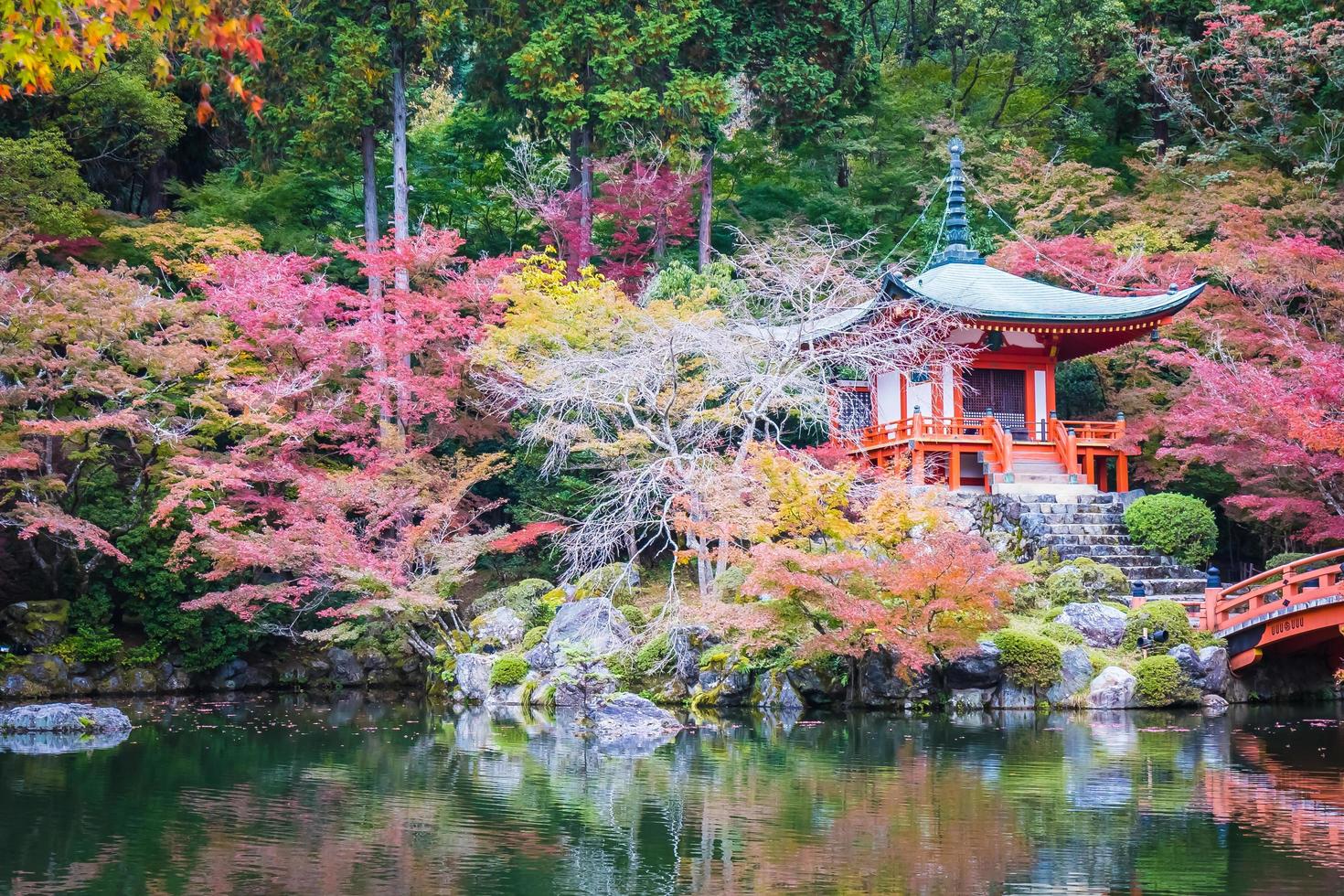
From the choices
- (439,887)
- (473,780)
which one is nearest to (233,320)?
(473,780)

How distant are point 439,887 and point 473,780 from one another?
3.97 meters

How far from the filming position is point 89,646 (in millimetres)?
19484

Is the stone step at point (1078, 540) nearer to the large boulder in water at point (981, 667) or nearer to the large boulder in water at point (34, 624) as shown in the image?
the large boulder in water at point (981, 667)

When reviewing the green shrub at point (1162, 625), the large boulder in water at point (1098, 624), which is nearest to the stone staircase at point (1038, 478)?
the large boulder in water at point (1098, 624)

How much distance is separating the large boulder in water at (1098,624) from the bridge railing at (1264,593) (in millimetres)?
1142

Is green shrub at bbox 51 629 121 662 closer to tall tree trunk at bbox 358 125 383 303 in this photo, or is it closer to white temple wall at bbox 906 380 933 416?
tall tree trunk at bbox 358 125 383 303

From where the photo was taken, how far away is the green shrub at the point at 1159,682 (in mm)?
16203

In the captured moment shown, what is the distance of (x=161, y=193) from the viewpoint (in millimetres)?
28016

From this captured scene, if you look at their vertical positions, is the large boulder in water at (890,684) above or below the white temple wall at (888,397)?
below

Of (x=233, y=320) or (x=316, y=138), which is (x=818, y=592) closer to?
(x=233, y=320)

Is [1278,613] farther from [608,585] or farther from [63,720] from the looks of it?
[63,720]

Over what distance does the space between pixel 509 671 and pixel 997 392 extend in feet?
32.2

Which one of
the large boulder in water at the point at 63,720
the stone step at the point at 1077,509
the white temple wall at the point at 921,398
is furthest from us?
the white temple wall at the point at 921,398

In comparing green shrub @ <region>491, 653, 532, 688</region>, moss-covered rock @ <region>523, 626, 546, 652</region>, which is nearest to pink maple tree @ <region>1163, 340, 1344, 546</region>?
moss-covered rock @ <region>523, 626, 546, 652</region>
